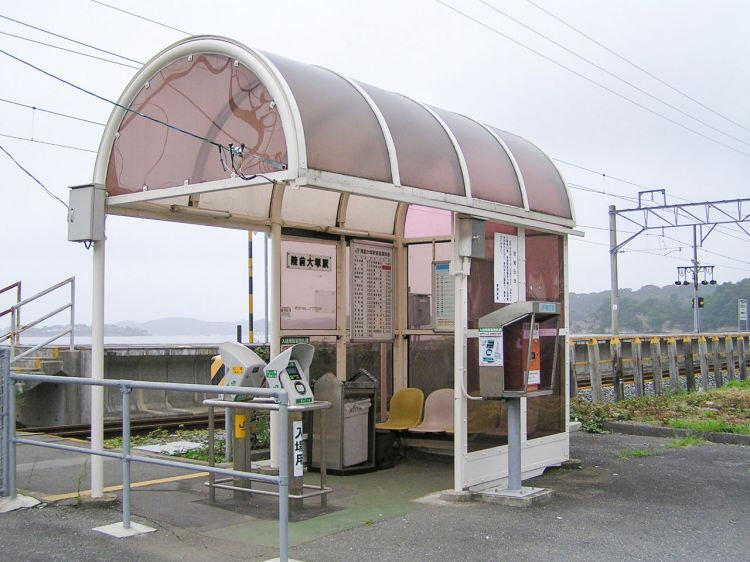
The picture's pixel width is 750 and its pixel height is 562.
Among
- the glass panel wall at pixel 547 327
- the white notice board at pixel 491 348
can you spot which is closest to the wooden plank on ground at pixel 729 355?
the glass panel wall at pixel 547 327

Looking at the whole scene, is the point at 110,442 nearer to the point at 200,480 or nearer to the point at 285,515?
the point at 200,480

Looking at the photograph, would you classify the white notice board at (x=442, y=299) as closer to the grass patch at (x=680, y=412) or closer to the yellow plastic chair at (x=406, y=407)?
the yellow plastic chair at (x=406, y=407)

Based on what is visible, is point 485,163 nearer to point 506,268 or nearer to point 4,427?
Answer: point 506,268

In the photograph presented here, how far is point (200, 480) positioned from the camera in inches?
325

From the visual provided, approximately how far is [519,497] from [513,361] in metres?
1.12

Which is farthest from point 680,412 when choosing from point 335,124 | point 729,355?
point 729,355

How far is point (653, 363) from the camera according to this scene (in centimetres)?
1853

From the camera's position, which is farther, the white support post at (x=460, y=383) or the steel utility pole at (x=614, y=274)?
the steel utility pole at (x=614, y=274)

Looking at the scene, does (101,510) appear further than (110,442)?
No

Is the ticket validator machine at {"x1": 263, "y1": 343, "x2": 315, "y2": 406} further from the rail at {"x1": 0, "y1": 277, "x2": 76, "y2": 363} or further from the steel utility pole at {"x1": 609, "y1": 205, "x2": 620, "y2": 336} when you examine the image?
the steel utility pole at {"x1": 609, "y1": 205, "x2": 620, "y2": 336}

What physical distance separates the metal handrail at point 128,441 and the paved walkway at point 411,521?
0.43 meters

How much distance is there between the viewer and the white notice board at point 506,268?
7969 millimetres

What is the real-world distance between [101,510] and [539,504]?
3.55 meters

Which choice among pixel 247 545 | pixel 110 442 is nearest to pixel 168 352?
pixel 110 442
